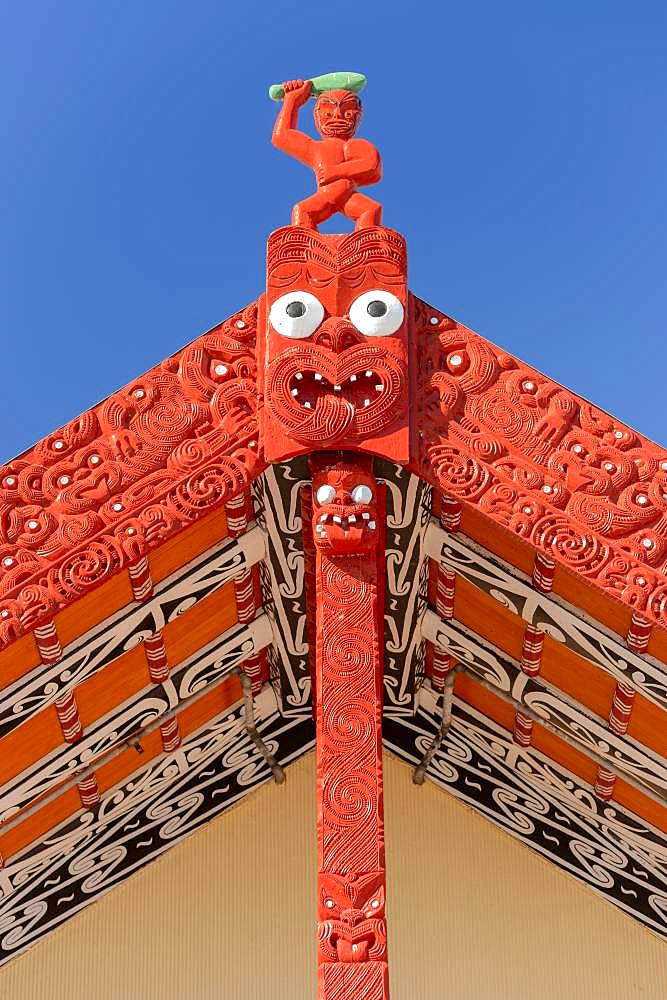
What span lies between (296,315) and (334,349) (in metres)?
0.17

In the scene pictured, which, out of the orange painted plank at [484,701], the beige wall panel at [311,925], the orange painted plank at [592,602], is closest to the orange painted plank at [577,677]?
the orange painted plank at [592,602]

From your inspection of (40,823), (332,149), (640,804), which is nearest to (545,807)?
(640,804)

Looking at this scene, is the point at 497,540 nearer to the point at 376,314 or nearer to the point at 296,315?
the point at 376,314

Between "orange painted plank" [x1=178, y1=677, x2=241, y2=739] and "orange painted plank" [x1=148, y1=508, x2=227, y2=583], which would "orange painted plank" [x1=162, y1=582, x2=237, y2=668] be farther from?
"orange painted plank" [x1=178, y1=677, x2=241, y2=739]

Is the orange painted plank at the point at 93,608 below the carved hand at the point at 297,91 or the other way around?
below

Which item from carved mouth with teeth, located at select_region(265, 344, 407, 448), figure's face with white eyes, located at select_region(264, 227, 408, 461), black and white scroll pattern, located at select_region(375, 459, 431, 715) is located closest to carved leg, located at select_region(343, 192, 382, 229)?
figure's face with white eyes, located at select_region(264, 227, 408, 461)

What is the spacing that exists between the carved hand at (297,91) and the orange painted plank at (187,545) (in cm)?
153

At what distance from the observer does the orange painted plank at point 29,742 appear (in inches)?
204

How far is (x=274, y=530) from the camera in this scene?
532 cm

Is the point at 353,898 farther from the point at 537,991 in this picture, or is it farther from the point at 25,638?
the point at 537,991

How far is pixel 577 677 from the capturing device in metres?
5.43

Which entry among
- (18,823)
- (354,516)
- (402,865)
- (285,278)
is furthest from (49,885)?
(285,278)

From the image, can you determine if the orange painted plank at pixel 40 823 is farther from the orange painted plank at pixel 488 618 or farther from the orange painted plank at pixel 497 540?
the orange painted plank at pixel 497 540

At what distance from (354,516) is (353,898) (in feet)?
3.94
